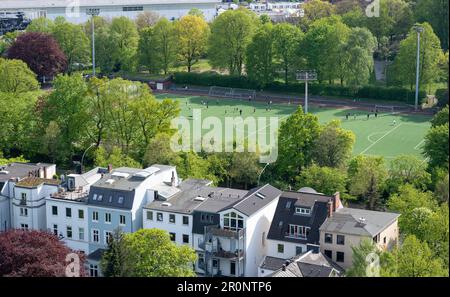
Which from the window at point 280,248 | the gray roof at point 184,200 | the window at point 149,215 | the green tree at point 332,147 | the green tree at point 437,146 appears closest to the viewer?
the window at point 280,248

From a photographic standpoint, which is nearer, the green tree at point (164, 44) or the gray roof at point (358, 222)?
the gray roof at point (358, 222)

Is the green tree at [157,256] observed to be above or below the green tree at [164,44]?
below

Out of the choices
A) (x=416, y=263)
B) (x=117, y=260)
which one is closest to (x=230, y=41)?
(x=117, y=260)

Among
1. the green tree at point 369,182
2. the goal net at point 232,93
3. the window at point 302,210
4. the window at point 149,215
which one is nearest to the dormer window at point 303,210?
the window at point 302,210

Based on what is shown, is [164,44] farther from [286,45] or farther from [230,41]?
[286,45]

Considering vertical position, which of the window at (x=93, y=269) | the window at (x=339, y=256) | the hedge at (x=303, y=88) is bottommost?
the window at (x=93, y=269)

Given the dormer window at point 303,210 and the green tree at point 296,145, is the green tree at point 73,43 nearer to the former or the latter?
the green tree at point 296,145
